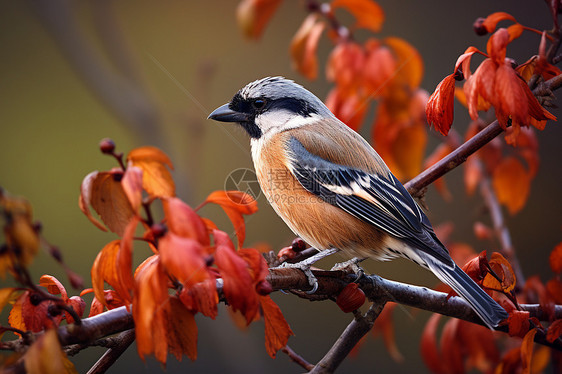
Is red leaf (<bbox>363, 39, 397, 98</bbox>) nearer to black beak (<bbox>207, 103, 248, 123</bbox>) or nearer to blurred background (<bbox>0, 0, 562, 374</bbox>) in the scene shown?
black beak (<bbox>207, 103, 248, 123</bbox>)

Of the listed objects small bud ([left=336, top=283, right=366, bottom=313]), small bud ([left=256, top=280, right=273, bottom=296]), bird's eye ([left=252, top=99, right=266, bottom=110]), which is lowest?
small bud ([left=336, top=283, right=366, bottom=313])

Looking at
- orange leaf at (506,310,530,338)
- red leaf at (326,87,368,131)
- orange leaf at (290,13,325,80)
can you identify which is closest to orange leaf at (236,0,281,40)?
orange leaf at (290,13,325,80)

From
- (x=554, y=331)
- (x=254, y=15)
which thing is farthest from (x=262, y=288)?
(x=254, y=15)

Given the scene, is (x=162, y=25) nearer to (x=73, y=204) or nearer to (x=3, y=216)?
(x=73, y=204)

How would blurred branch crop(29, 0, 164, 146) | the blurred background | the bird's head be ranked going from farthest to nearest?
1. the blurred background
2. blurred branch crop(29, 0, 164, 146)
3. the bird's head

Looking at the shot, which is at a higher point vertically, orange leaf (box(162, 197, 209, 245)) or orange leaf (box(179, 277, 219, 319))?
orange leaf (box(162, 197, 209, 245))

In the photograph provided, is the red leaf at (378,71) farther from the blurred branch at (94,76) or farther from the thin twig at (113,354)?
the thin twig at (113,354)

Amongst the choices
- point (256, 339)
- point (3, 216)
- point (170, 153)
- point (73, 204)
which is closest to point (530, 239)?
point (256, 339)

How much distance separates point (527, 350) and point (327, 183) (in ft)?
3.92

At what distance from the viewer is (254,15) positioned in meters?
2.33

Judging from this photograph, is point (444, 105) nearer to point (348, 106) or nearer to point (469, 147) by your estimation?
point (469, 147)

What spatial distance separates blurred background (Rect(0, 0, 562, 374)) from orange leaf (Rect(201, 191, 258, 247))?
222 cm

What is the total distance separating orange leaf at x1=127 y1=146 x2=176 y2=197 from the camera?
1376 millimetres

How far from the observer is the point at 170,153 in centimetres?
332
